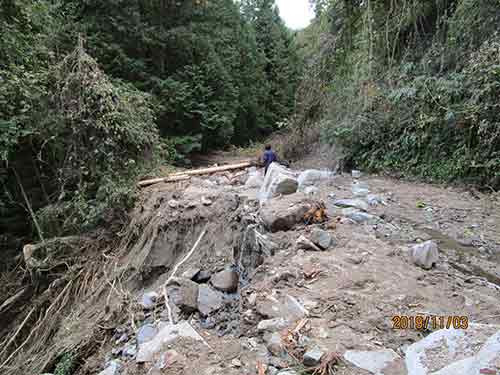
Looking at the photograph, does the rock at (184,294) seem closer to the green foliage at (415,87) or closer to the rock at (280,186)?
the rock at (280,186)

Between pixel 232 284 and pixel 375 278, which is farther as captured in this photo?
pixel 232 284

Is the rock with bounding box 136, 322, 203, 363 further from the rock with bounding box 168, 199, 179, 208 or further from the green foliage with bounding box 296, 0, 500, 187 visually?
the green foliage with bounding box 296, 0, 500, 187

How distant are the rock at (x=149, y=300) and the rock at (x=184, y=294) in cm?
16

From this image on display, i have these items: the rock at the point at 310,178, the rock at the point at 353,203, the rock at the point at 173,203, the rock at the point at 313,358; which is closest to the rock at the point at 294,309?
the rock at the point at 313,358

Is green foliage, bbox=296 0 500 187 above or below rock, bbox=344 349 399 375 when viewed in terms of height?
above

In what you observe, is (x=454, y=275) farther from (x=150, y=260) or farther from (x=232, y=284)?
(x=150, y=260)

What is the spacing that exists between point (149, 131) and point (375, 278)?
4563 mm

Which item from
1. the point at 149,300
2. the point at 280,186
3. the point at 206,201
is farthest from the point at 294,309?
the point at 206,201

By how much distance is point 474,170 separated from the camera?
3912 mm

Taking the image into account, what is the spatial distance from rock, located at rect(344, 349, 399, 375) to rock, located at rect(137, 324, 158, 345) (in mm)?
1484

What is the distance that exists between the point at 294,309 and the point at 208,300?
0.92 metres

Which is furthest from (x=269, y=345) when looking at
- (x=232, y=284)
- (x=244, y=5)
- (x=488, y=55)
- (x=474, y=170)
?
(x=244, y=5)

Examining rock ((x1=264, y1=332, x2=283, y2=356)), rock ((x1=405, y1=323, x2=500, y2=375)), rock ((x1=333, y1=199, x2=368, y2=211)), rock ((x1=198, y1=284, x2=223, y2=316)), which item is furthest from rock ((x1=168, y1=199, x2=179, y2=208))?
rock ((x1=405, y1=323, x2=500, y2=375))

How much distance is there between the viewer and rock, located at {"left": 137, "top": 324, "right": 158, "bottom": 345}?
2.21m
